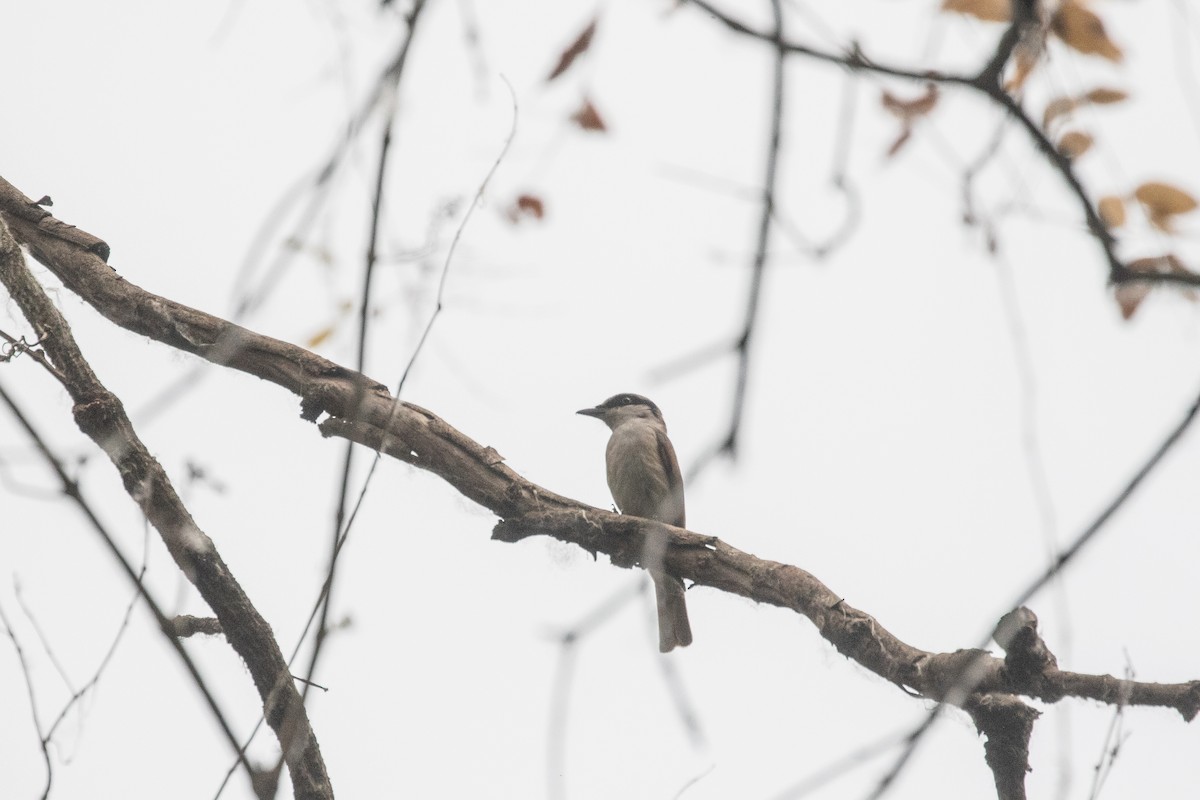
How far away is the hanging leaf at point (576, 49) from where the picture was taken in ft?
→ 6.52

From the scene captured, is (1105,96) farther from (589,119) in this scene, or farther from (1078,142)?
(589,119)

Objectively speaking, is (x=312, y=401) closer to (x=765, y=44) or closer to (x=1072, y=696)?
(x=1072, y=696)

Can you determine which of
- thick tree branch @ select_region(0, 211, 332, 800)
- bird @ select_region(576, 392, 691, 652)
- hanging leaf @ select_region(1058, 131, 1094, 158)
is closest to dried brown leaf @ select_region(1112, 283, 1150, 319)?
hanging leaf @ select_region(1058, 131, 1094, 158)

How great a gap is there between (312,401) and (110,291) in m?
0.94

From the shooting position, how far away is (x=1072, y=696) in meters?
3.35

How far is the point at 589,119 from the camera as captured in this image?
8.75 ft

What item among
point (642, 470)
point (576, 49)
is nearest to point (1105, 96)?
point (576, 49)

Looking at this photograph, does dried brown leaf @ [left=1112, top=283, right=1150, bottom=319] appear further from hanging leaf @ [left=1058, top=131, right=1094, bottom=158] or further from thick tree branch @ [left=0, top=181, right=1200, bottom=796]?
thick tree branch @ [left=0, top=181, right=1200, bottom=796]

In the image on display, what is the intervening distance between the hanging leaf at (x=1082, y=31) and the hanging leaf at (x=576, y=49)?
768 millimetres

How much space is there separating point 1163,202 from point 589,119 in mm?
1229

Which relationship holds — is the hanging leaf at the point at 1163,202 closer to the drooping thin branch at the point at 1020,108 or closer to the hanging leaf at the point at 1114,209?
the hanging leaf at the point at 1114,209

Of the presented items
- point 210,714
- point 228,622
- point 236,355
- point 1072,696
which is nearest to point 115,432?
point 228,622

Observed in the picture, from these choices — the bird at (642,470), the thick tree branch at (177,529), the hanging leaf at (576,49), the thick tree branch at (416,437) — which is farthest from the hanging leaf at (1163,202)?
the bird at (642,470)

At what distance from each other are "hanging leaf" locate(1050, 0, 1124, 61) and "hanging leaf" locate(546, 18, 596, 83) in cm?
77
